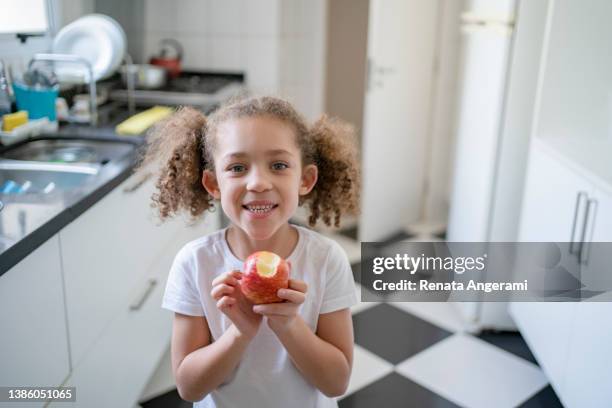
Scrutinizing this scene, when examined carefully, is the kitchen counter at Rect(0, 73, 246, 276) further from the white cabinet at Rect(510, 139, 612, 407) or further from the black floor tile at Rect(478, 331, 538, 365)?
the black floor tile at Rect(478, 331, 538, 365)

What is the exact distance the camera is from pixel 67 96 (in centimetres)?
210

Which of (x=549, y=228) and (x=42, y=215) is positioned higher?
(x=42, y=215)

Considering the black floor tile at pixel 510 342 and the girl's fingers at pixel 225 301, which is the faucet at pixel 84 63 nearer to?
the girl's fingers at pixel 225 301

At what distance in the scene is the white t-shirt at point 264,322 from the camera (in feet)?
2.95

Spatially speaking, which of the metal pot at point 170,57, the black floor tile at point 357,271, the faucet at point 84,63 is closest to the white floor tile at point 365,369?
the black floor tile at point 357,271

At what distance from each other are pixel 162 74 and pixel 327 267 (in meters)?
1.77

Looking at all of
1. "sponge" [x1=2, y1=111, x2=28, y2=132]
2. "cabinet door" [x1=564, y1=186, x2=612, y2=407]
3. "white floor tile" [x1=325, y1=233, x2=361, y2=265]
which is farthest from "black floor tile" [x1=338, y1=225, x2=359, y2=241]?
"sponge" [x1=2, y1=111, x2=28, y2=132]

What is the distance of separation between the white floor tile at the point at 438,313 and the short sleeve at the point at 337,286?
4.15ft

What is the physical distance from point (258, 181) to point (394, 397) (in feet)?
3.66

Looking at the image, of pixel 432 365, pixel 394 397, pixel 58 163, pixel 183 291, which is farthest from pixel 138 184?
pixel 432 365

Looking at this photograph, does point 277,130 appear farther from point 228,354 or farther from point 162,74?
point 162,74

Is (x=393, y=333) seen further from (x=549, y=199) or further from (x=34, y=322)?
(x=34, y=322)

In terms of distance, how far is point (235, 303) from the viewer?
757mm

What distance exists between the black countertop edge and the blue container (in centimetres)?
51
